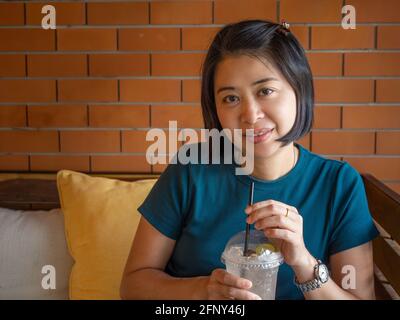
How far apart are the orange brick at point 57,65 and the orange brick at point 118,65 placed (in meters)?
0.04

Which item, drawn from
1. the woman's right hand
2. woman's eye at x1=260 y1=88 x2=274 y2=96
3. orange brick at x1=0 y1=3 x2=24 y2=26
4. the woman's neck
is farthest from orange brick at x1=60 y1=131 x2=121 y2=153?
the woman's right hand

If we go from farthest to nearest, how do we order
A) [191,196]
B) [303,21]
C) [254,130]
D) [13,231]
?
[303,21]
[13,231]
[191,196]
[254,130]

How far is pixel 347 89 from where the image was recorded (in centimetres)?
180

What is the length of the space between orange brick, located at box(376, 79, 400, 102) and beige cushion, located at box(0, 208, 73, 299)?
1200 mm

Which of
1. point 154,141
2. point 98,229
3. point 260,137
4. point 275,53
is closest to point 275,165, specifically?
point 260,137

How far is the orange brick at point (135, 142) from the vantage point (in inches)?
73.5

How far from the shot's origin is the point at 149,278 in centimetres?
113

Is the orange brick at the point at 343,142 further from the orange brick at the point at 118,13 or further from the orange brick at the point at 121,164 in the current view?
the orange brick at the point at 118,13

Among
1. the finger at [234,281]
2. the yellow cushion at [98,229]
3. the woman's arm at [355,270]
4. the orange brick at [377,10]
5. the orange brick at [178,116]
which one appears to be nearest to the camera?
the finger at [234,281]

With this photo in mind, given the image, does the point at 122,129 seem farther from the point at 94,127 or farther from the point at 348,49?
the point at 348,49

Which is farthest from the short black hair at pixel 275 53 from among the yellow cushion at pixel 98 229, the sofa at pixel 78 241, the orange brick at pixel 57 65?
the orange brick at pixel 57 65

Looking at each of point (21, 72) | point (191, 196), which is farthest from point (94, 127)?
point (191, 196)

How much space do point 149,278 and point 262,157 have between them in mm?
372

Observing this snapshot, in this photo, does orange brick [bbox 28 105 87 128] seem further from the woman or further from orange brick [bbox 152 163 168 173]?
the woman
